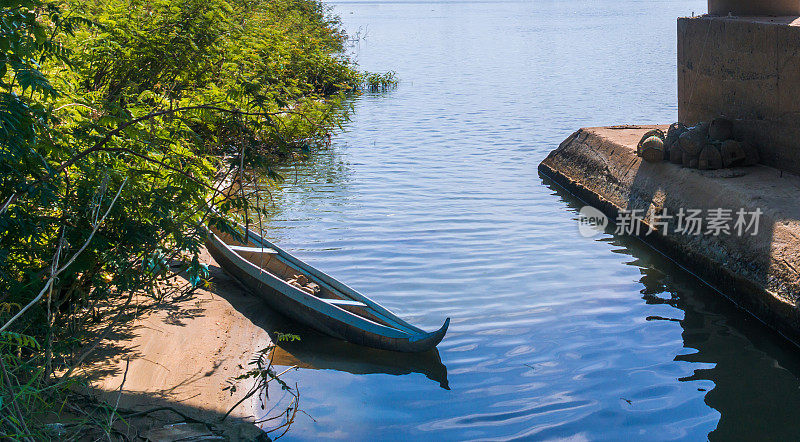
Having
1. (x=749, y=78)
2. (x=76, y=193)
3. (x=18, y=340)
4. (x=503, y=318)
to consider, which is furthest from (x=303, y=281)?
(x=749, y=78)

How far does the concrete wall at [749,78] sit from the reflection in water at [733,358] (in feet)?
7.95

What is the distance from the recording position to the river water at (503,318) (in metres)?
6.84

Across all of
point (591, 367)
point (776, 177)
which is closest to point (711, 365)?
point (591, 367)

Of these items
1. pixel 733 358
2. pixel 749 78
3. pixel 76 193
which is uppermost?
pixel 749 78

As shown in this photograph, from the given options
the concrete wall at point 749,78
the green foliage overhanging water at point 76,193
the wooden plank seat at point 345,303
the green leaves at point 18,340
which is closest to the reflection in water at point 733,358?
the concrete wall at point 749,78

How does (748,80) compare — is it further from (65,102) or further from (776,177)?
(65,102)

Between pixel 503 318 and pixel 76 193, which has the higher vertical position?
pixel 76 193

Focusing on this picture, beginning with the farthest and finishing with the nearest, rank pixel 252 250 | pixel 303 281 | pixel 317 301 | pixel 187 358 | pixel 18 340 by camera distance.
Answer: pixel 252 250 < pixel 303 281 < pixel 317 301 < pixel 187 358 < pixel 18 340

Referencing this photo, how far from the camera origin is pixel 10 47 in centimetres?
518

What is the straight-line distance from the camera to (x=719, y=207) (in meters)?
10.2

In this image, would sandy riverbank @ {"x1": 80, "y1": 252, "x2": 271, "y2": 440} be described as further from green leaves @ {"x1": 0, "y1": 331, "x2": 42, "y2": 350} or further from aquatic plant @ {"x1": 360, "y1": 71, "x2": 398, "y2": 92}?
aquatic plant @ {"x1": 360, "y1": 71, "x2": 398, "y2": 92}

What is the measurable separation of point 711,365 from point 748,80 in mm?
5392

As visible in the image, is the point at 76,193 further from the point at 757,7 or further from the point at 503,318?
the point at 757,7

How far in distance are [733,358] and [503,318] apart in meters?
2.51
